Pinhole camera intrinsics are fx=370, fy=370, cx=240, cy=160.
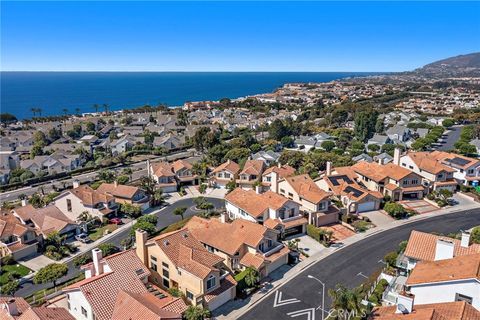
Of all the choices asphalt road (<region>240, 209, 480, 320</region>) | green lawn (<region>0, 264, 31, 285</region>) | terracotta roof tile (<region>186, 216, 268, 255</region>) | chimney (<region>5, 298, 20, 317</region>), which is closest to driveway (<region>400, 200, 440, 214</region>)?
asphalt road (<region>240, 209, 480, 320</region>)

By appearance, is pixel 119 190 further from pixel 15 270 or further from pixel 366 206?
pixel 366 206

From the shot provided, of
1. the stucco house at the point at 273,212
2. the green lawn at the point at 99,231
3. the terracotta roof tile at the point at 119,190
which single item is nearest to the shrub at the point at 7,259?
the green lawn at the point at 99,231

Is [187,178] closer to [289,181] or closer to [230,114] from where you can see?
[289,181]

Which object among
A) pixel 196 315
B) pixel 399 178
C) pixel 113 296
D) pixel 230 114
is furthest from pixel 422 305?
pixel 230 114

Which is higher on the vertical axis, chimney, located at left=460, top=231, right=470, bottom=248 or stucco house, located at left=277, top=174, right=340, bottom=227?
chimney, located at left=460, top=231, right=470, bottom=248

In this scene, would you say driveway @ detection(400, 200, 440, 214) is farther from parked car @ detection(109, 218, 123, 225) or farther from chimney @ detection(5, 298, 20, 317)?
chimney @ detection(5, 298, 20, 317)

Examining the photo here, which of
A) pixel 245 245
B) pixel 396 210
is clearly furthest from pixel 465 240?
pixel 396 210
